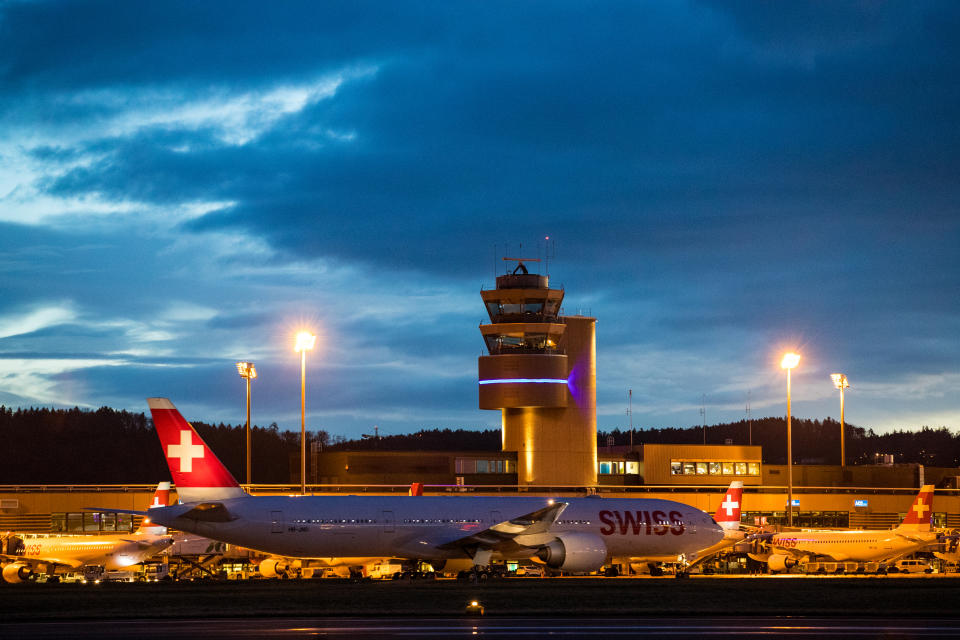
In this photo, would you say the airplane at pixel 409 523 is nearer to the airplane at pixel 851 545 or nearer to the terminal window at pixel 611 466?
the airplane at pixel 851 545

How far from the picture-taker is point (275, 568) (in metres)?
45.4

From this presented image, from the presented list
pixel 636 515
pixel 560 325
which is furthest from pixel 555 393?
pixel 636 515

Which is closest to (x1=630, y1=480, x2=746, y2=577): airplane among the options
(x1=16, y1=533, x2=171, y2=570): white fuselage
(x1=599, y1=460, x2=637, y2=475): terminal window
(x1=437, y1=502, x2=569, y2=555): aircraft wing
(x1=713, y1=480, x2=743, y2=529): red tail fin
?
(x1=713, y1=480, x2=743, y2=529): red tail fin

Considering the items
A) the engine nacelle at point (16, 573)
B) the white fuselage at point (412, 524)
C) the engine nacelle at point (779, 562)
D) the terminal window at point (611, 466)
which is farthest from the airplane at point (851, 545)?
the engine nacelle at point (16, 573)

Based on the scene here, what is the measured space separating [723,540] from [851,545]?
10.2 metres

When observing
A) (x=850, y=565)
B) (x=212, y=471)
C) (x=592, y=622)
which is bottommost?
(x=850, y=565)

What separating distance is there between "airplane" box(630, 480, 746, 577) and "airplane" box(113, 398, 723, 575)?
Result: 1.37 metres

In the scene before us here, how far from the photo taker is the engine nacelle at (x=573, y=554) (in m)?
43.2

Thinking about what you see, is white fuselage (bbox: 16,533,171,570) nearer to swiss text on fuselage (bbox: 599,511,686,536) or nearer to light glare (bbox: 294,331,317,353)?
light glare (bbox: 294,331,317,353)

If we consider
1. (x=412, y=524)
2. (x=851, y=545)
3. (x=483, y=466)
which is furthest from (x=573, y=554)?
(x=483, y=466)

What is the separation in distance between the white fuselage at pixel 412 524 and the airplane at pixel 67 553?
38.4 feet

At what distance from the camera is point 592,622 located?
2644cm

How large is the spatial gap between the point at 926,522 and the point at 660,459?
30.4 m

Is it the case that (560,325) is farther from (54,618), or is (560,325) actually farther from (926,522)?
(54,618)
